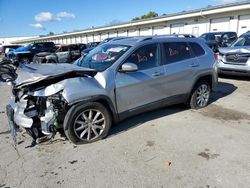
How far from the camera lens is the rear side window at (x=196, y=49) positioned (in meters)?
5.87

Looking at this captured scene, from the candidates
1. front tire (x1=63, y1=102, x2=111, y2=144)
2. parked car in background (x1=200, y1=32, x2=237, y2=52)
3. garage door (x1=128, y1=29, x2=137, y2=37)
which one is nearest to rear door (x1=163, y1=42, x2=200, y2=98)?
front tire (x1=63, y1=102, x2=111, y2=144)

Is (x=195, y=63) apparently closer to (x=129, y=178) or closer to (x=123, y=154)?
(x=123, y=154)

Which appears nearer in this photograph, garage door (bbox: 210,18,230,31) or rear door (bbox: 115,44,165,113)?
rear door (bbox: 115,44,165,113)

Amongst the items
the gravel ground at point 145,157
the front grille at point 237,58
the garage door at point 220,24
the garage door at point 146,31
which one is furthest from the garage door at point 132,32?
the gravel ground at point 145,157

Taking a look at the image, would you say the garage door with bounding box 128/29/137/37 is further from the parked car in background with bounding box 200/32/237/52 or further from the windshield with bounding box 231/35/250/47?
the windshield with bounding box 231/35/250/47

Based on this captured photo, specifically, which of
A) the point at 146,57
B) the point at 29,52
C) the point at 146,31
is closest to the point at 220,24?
the point at 146,31

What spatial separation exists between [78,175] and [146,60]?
253 centimetres

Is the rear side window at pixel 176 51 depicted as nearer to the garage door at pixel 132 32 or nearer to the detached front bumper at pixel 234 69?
the detached front bumper at pixel 234 69

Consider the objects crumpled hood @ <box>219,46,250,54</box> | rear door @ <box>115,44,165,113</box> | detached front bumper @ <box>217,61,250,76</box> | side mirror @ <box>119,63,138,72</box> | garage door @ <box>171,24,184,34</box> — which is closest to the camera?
side mirror @ <box>119,63,138,72</box>

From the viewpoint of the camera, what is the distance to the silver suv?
158 inches

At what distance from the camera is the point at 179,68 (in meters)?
5.42

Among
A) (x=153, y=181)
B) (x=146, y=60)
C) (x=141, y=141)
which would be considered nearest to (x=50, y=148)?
(x=141, y=141)

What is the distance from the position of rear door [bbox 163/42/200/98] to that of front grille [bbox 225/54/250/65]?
12.8 ft

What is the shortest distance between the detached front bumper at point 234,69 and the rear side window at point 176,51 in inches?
158
